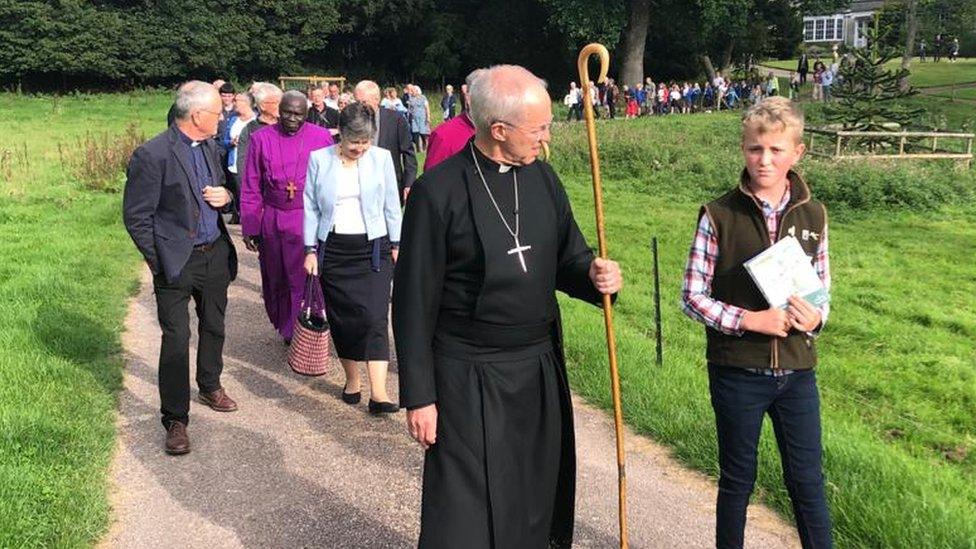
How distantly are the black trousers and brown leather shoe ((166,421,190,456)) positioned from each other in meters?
0.06

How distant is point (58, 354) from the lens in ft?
21.8

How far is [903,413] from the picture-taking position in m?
6.08

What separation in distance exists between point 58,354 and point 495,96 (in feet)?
17.2

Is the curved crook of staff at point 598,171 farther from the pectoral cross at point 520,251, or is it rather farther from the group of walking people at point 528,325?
the pectoral cross at point 520,251

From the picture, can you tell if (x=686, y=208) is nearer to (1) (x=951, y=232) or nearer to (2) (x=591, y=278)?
(1) (x=951, y=232)

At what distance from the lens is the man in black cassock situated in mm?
2996

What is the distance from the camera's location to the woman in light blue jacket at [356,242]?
5.66 meters

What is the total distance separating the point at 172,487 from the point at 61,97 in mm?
46538

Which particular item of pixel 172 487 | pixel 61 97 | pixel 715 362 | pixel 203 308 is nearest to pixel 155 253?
pixel 203 308

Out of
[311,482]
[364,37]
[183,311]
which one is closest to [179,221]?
[183,311]

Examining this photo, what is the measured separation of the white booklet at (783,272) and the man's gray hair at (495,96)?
3.40ft

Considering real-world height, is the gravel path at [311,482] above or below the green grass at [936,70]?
below

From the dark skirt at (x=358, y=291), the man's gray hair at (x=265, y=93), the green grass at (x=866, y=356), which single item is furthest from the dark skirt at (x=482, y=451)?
the man's gray hair at (x=265, y=93)

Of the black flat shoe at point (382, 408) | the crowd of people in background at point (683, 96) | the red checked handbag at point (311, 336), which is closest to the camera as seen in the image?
the black flat shoe at point (382, 408)
